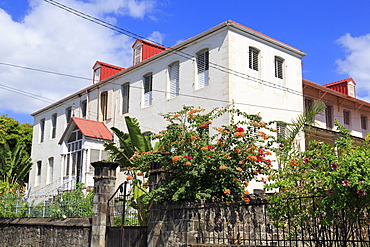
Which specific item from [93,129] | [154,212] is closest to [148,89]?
[93,129]

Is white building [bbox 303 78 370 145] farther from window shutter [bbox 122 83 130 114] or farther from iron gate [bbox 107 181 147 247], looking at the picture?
iron gate [bbox 107 181 147 247]

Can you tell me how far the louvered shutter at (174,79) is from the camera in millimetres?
20812

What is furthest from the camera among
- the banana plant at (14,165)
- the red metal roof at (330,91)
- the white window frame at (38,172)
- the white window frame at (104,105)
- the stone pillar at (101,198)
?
the white window frame at (38,172)

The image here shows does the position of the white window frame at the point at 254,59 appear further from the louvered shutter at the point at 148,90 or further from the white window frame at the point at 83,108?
the white window frame at the point at 83,108

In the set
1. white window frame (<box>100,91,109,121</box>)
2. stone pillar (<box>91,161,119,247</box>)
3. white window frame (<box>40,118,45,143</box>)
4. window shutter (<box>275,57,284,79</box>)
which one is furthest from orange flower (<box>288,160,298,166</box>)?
white window frame (<box>40,118,45,143</box>)

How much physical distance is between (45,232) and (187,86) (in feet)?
29.6

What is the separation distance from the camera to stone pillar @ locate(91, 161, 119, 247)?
41.0ft

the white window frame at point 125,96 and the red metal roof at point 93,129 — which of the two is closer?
the red metal roof at point 93,129

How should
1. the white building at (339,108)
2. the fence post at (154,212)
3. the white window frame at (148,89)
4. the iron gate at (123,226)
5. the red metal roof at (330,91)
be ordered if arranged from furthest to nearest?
the white building at (339,108), the red metal roof at (330,91), the white window frame at (148,89), the iron gate at (123,226), the fence post at (154,212)

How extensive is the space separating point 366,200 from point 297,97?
15.3 metres

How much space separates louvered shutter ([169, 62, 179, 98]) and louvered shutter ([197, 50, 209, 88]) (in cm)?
159

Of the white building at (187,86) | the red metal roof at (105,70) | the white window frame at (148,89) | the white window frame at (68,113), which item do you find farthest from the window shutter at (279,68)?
the white window frame at (68,113)

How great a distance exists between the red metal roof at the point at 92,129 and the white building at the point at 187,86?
65 millimetres

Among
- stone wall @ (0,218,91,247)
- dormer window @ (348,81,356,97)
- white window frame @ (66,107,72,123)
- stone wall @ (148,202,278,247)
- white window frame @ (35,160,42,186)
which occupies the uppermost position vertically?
dormer window @ (348,81,356,97)
